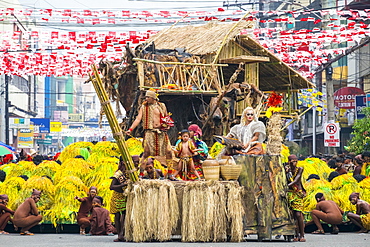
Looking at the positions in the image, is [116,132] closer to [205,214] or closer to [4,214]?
[205,214]

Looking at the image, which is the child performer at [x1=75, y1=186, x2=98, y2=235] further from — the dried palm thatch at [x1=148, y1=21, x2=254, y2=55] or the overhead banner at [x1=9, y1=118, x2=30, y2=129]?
the overhead banner at [x1=9, y1=118, x2=30, y2=129]

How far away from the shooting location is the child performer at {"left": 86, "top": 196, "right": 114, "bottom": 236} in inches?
557

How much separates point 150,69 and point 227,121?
3.43 m

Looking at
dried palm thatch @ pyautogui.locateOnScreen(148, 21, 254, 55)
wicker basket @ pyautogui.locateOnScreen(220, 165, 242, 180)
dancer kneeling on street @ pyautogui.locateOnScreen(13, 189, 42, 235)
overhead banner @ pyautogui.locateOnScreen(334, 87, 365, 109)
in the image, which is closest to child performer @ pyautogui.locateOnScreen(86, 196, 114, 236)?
dancer kneeling on street @ pyautogui.locateOnScreen(13, 189, 42, 235)

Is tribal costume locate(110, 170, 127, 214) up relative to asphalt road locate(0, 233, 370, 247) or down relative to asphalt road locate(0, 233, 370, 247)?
up

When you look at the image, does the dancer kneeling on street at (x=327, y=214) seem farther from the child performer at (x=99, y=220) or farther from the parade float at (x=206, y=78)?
the child performer at (x=99, y=220)

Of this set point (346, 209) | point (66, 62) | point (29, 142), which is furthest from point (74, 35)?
point (29, 142)

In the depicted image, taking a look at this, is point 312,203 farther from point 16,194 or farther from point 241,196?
point 16,194

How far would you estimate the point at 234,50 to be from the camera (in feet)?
89.8

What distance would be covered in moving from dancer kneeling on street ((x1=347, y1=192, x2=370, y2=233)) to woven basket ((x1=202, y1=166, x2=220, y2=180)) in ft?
12.2

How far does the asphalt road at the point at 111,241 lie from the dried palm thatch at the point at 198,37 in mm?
12502

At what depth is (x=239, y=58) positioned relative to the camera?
2606 centimetres

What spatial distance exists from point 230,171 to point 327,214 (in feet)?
9.91

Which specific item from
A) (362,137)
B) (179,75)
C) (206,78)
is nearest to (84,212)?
(179,75)
